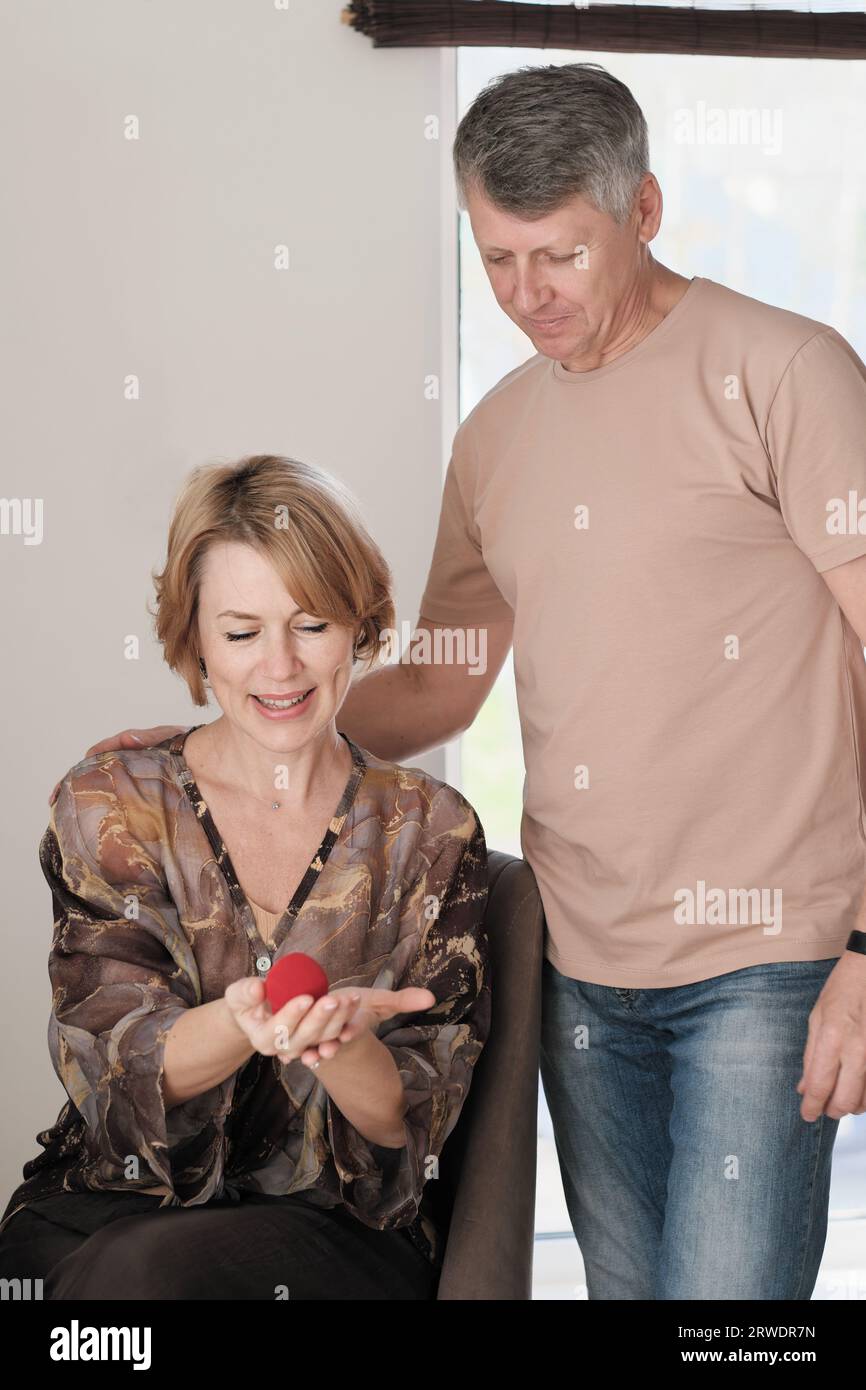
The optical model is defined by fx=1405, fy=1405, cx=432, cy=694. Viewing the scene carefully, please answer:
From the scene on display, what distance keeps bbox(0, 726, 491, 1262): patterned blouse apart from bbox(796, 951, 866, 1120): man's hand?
1.23 feet

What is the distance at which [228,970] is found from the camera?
1.56 meters

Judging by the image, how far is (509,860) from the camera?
5.82ft

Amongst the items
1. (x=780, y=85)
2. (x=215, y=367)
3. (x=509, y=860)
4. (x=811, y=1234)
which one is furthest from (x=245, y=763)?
(x=780, y=85)

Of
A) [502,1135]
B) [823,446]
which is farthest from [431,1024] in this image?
[823,446]

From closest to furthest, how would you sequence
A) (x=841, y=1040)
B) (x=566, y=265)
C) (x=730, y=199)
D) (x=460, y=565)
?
1. (x=841, y=1040)
2. (x=566, y=265)
3. (x=460, y=565)
4. (x=730, y=199)

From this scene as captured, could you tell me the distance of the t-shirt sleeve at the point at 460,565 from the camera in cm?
185

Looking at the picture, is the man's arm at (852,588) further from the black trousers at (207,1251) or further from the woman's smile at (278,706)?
the black trousers at (207,1251)

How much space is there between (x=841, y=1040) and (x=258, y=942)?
24.9 inches

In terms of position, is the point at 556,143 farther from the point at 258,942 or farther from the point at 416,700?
the point at 258,942

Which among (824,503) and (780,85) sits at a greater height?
(780,85)

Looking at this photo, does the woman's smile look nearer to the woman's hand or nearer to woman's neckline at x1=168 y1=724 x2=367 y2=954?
woman's neckline at x1=168 y1=724 x2=367 y2=954

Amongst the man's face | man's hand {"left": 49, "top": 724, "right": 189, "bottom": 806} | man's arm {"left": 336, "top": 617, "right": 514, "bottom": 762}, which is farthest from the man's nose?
man's hand {"left": 49, "top": 724, "right": 189, "bottom": 806}
